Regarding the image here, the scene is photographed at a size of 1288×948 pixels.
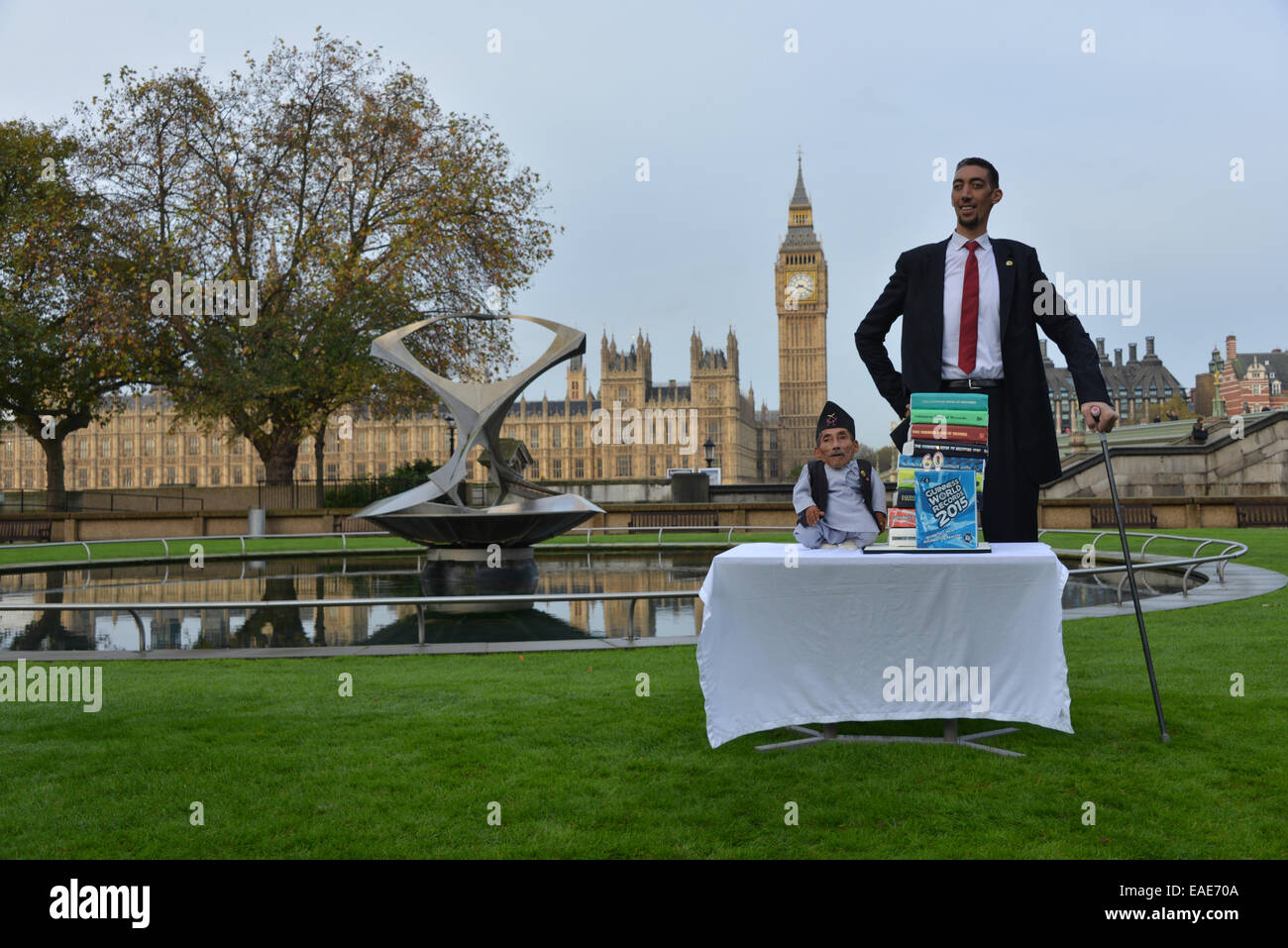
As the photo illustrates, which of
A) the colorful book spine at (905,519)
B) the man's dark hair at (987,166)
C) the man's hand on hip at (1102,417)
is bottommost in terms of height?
the colorful book spine at (905,519)

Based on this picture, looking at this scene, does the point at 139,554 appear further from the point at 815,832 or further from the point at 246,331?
the point at 815,832

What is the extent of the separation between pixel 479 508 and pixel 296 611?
3.15 meters

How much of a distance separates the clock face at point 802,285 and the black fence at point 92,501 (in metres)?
80.2

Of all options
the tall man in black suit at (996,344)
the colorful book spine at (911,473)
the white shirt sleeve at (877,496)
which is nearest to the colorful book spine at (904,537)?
the colorful book spine at (911,473)

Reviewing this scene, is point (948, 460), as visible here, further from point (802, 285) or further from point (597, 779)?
point (802, 285)

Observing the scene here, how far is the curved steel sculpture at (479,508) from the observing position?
1196cm

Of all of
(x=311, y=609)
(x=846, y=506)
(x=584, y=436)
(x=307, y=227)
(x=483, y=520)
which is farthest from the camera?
(x=584, y=436)

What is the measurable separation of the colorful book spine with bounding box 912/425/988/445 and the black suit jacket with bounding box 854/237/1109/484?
30 centimetres

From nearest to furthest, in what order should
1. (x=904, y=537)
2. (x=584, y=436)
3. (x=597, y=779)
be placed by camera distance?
(x=597, y=779) < (x=904, y=537) < (x=584, y=436)

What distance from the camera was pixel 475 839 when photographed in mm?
2840

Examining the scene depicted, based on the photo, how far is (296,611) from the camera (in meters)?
9.98

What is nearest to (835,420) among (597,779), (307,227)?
(597,779)

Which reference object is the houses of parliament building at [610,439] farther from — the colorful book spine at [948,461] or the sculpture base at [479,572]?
the colorful book spine at [948,461]
